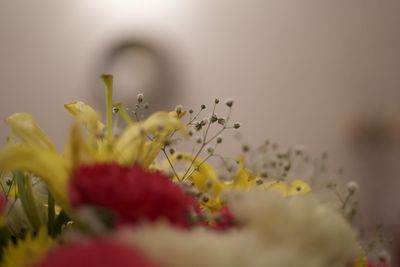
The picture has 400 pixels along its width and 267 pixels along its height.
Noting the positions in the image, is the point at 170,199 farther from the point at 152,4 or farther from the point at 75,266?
Result: the point at 152,4

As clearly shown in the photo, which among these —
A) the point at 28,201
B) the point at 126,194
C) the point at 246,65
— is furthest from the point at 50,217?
the point at 246,65

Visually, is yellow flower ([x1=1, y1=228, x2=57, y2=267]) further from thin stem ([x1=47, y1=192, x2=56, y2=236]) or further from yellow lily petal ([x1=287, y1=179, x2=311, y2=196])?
yellow lily petal ([x1=287, y1=179, x2=311, y2=196])

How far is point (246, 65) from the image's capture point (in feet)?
6.27

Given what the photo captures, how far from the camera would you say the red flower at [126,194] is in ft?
0.68

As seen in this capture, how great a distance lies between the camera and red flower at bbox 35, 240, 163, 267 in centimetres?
15

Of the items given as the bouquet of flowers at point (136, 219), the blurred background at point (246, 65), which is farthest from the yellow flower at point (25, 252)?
the blurred background at point (246, 65)

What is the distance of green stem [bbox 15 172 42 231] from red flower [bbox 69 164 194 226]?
11 centimetres

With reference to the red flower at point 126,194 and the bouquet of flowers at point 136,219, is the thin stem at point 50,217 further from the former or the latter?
the red flower at point 126,194

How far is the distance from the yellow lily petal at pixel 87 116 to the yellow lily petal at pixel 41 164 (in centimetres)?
4

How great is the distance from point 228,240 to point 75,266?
0.18 ft

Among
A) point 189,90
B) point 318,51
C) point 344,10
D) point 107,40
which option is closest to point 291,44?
point 318,51

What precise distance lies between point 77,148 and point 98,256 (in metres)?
0.09

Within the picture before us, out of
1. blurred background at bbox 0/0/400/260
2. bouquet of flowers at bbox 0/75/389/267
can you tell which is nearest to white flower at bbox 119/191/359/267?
bouquet of flowers at bbox 0/75/389/267

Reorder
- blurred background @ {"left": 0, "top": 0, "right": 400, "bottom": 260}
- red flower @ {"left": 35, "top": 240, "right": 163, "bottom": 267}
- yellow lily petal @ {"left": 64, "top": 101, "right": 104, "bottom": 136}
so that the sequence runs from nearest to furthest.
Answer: red flower @ {"left": 35, "top": 240, "right": 163, "bottom": 267} < yellow lily petal @ {"left": 64, "top": 101, "right": 104, "bottom": 136} < blurred background @ {"left": 0, "top": 0, "right": 400, "bottom": 260}
